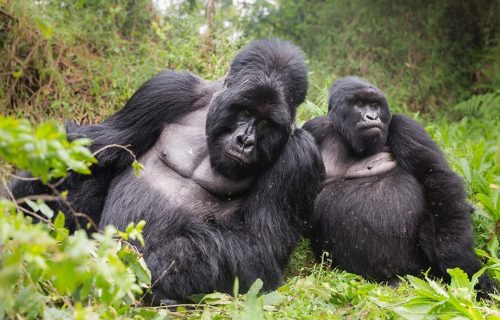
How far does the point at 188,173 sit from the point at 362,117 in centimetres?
145

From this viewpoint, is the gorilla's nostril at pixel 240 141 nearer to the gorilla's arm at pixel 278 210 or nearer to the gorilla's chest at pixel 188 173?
the gorilla's arm at pixel 278 210

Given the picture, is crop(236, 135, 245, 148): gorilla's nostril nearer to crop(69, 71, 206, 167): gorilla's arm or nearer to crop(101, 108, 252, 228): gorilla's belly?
crop(101, 108, 252, 228): gorilla's belly

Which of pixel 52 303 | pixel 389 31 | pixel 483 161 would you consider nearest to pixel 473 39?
pixel 389 31

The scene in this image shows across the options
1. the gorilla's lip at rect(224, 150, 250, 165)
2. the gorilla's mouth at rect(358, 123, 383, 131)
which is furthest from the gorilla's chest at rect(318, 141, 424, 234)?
the gorilla's lip at rect(224, 150, 250, 165)

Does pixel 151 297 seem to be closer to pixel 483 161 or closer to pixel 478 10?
pixel 483 161

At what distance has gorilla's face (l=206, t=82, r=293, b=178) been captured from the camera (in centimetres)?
405

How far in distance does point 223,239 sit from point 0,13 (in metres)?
3.64

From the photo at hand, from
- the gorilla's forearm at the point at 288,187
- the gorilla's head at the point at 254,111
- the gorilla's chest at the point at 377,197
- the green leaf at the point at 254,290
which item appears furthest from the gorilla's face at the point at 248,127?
the gorilla's chest at the point at 377,197

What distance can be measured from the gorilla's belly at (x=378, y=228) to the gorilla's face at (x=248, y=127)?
103cm

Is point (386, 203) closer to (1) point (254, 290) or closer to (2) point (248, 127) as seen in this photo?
(2) point (248, 127)

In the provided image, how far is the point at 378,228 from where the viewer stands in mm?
4926

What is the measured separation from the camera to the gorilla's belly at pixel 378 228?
490cm

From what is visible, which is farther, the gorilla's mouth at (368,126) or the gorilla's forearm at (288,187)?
the gorilla's mouth at (368,126)

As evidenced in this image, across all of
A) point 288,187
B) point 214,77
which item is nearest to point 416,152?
point 288,187
